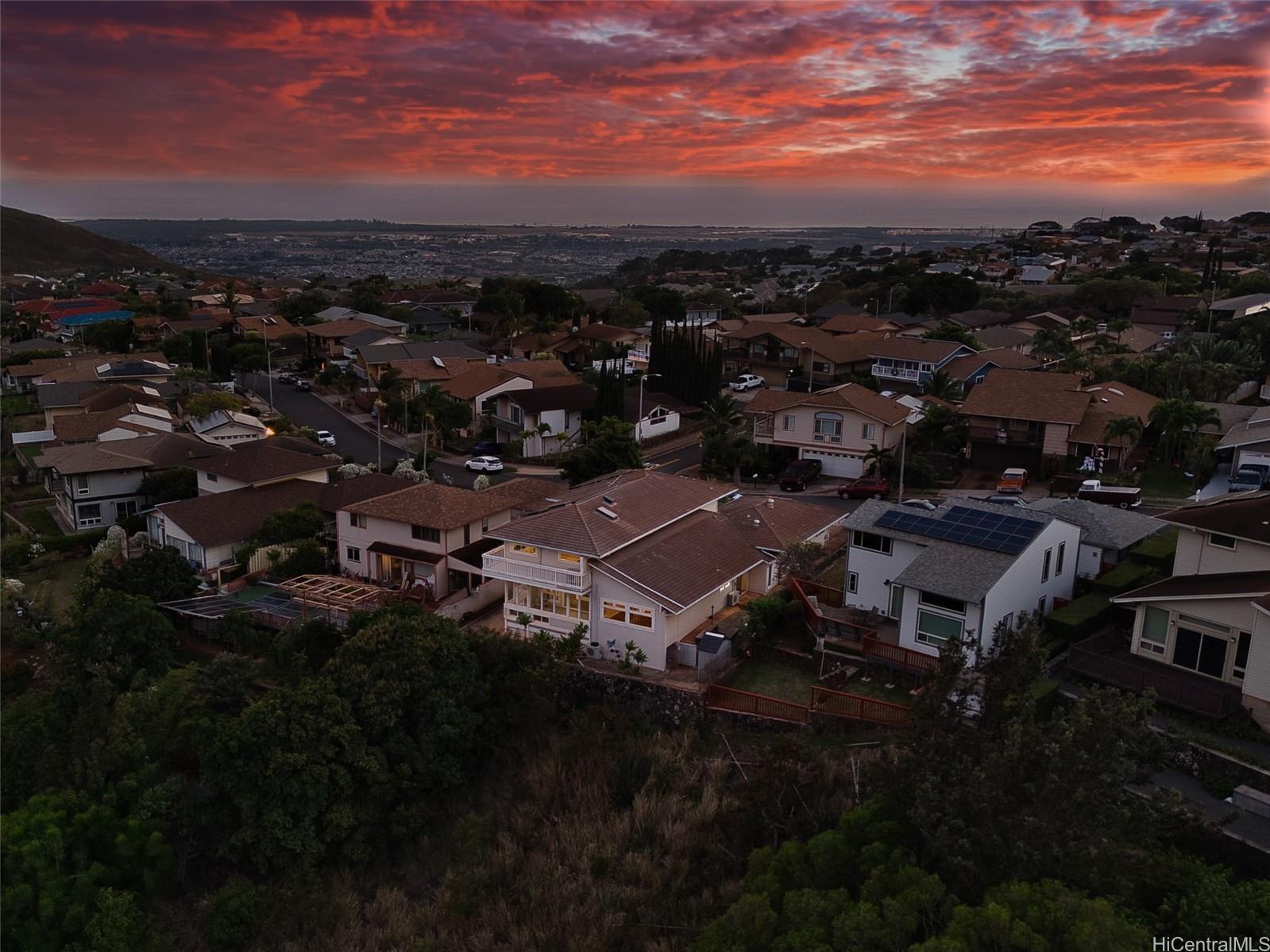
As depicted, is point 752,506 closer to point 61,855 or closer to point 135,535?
point 61,855

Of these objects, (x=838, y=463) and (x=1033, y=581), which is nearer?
(x=1033, y=581)

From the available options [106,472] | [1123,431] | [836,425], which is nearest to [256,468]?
[106,472]

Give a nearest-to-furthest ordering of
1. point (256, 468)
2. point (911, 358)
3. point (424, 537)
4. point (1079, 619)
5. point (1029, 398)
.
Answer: point (1079, 619)
point (424, 537)
point (256, 468)
point (1029, 398)
point (911, 358)

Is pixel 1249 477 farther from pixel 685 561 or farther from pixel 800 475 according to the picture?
pixel 685 561

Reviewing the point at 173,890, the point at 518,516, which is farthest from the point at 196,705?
the point at 518,516

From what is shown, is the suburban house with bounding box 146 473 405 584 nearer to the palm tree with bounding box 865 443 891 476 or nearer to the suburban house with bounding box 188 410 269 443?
the suburban house with bounding box 188 410 269 443

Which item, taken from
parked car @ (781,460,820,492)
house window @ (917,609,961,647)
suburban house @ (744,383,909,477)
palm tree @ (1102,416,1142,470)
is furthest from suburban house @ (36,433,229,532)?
palm tree @ (1102,416,1142,470)
